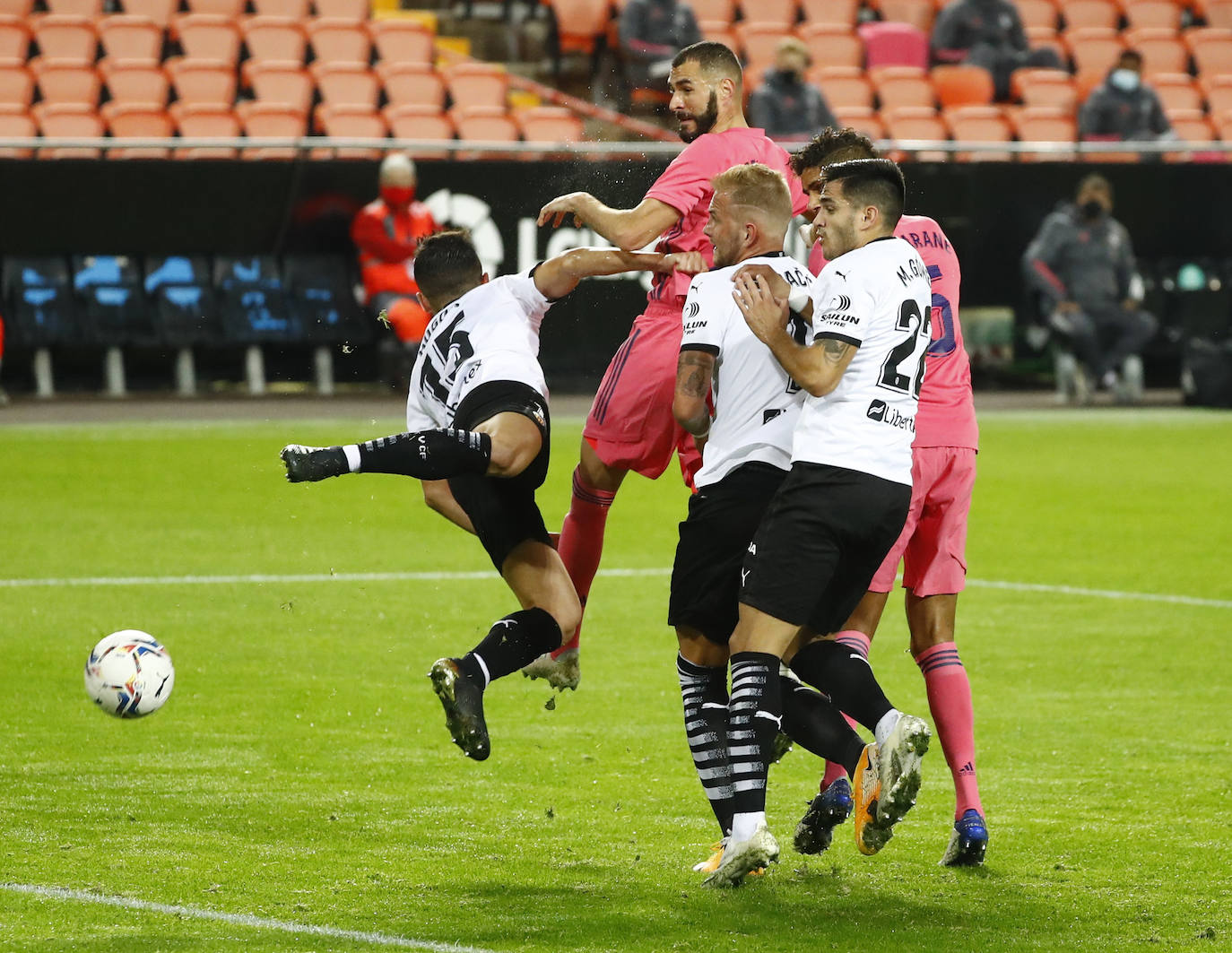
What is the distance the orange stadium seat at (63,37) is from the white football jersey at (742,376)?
15.5 m

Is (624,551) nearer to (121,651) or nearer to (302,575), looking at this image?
(302,575)

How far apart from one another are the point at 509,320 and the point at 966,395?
1413 mm

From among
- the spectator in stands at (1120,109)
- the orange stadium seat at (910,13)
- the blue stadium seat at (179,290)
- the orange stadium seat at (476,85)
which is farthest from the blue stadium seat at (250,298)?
the orange stadium seat at (910,13)

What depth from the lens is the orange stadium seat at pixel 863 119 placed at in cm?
2052

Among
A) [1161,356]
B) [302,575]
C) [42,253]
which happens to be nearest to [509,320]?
[302,575]

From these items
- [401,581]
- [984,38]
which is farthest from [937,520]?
[984,38]

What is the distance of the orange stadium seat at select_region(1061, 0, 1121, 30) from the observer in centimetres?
2331

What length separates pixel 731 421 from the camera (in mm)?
5188

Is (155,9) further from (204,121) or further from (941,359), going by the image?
(941,359)

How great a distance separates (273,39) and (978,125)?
7715mm

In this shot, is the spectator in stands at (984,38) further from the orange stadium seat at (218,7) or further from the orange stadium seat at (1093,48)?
the orange stadium seat at (218,7)

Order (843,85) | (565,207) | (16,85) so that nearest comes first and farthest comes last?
(565,207) < (16,85) < (843,85)

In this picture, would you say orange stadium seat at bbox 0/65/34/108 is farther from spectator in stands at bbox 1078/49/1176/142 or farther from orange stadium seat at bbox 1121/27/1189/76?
orange stadium seat at bbox 1121/27/1189/76

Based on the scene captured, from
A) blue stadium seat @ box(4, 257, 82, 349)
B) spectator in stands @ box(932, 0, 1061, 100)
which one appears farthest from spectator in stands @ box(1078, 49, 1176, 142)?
blue stadium seat @ box(4, 257, 82, 349)
